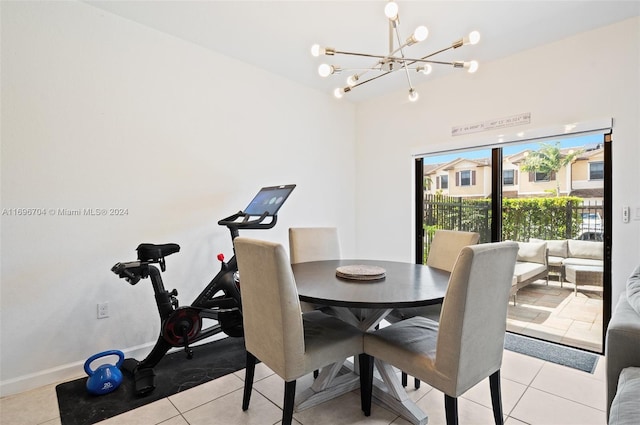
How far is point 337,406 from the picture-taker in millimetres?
1925

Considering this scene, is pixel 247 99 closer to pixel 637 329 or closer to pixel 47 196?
pixel 47 196

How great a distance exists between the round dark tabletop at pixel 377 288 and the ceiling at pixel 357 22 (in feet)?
5.98

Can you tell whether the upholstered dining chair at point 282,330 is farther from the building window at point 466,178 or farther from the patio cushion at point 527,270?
the building window at point 466,178

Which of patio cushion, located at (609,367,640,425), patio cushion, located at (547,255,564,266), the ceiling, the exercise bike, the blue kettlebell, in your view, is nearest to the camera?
patio cushion, located at (609,367,640,425)

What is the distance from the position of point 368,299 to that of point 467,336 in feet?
1.44

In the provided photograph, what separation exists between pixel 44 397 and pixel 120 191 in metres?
1.38

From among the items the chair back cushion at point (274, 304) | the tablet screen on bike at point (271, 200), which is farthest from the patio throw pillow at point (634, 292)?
the tablet screen on bike at point (271, 200)

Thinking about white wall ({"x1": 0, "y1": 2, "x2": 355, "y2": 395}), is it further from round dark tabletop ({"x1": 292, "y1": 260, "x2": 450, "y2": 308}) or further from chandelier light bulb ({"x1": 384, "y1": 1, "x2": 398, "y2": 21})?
chandelier light bulb ({"x1": 384, "y1": 1, "x2": 398, "y2": 21})

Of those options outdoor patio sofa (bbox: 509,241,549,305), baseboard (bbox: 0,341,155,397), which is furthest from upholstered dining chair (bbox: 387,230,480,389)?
baseboard (bbox: 0,341,155,397)

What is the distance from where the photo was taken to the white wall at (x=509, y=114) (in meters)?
2.44

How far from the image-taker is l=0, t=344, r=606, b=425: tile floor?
5.90 ft

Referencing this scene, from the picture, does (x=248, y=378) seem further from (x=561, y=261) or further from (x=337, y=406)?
(x=561, y=261)

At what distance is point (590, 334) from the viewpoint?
2.71m

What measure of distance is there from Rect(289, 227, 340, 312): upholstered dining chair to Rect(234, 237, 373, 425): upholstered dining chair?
100 cm
